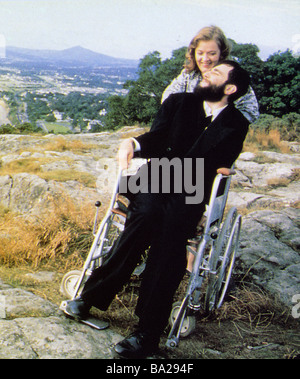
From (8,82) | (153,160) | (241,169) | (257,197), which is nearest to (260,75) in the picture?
(241,169)

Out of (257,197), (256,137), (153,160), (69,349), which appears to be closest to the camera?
(69,349)

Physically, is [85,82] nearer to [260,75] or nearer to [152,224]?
[152,224]

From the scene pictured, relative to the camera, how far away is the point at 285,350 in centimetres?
218

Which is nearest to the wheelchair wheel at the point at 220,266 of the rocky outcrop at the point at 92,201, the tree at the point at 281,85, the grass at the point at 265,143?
the rocky outcrop at the point at 92,201

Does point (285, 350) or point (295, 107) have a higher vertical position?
point (295, 107)

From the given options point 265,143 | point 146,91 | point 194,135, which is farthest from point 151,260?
point 146,91

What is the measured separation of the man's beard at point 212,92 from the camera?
243 centimetres

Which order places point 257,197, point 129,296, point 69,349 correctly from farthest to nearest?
point 257,197
point 129,296
point 69,349

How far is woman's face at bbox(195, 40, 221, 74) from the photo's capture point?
9.58 feet

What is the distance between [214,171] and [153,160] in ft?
1.27

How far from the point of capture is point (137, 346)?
1898 millimetres

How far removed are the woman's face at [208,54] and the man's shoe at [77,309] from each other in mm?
1936

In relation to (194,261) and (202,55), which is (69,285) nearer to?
(194,261)
